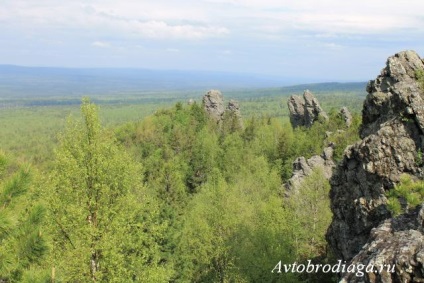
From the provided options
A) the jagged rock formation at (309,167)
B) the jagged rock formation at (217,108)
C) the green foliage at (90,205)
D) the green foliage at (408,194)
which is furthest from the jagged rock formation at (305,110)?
the green foliage at (408,194)

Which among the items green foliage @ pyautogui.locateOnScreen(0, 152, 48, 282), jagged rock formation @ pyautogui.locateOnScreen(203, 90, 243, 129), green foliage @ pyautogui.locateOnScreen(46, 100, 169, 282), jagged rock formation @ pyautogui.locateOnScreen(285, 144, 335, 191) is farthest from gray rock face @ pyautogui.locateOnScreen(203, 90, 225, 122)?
green foliage @ pyautogui.locateOnScreen(0, 152, 48, 282)

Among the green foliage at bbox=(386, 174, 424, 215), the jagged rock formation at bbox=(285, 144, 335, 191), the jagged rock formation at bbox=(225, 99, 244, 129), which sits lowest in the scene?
the jagged rock formation at bbox=(285, 144, 335, 191)

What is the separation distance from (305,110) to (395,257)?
88154 mm

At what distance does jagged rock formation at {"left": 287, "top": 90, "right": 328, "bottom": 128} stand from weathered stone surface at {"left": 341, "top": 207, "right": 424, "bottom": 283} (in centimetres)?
8033

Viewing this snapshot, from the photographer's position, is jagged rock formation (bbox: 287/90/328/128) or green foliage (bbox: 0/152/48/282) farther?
jagged rock formation (bbox: 287/90/328/128)

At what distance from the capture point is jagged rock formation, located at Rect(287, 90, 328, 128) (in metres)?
93.8

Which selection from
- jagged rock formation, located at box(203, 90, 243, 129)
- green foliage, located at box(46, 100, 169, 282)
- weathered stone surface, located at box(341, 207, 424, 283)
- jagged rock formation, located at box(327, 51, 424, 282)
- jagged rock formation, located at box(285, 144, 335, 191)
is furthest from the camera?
jagged rock formation, located at box(203, 90, 243, 129)

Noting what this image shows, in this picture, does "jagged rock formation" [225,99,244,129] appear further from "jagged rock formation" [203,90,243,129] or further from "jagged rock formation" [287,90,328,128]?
"jagged rock formation" [287,90,328,128]

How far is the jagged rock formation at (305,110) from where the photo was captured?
308 feet

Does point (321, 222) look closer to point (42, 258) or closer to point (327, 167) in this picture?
point (327, 167)

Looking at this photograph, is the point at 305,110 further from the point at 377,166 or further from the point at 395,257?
the point at 395,257

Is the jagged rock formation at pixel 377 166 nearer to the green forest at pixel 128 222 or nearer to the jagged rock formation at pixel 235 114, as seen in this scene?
the green forest at pixel 128 222

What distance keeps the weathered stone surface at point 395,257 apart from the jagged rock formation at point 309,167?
35125mm

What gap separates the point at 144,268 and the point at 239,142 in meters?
74.9
